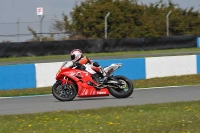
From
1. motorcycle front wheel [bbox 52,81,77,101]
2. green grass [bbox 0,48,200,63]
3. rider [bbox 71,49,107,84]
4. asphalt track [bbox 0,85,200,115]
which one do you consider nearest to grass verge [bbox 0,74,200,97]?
asphalt track [bbox 0,85,200,115]

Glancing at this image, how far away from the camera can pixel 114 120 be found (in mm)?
8461

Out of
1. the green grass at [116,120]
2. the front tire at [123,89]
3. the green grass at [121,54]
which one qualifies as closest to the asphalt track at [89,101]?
the front tire at [123,89]

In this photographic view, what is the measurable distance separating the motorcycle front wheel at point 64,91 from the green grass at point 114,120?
1.83 metres

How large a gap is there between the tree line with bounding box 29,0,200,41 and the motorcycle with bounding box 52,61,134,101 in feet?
64.6

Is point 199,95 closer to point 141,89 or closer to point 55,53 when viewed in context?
point 141,89

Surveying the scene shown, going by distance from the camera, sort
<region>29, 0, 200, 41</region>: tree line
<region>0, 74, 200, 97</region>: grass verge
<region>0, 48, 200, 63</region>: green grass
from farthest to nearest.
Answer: <region>29, 0, 200, 41</region>: tree line < <region>0, 48, 200, 63</region>: green grass < <region>0, 74, 200, 97</region>: grass verge

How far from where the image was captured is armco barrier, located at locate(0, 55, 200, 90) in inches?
621

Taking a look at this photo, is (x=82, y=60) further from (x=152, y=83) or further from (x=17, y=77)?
(x=152, y=83)

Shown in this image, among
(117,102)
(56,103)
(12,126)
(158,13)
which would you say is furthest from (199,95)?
(158,13)

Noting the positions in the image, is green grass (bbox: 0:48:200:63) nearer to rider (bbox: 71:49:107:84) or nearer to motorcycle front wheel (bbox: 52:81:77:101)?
motorcycle front wheel (bbox: 52:81:77:101)

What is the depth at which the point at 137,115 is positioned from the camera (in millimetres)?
8820

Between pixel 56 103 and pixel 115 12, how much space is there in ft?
79.8

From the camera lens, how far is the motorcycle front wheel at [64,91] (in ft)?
37.7

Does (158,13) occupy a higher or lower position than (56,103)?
higher
